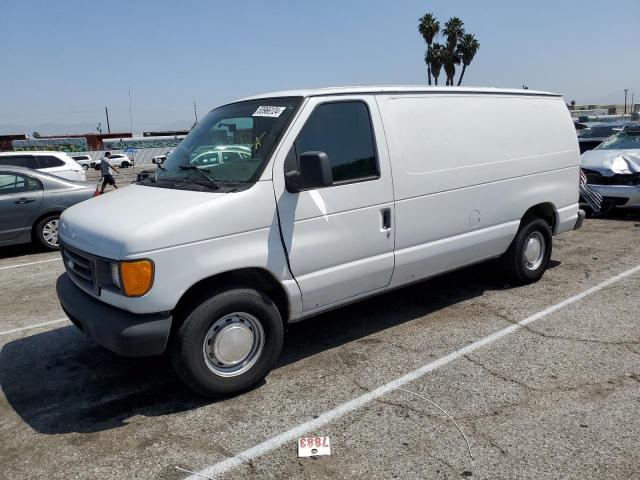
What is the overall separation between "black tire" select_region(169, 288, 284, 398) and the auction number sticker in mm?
736

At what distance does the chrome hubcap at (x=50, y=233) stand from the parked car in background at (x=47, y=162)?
3188 mm

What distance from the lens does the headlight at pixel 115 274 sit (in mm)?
3254

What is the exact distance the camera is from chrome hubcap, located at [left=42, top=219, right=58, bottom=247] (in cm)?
885

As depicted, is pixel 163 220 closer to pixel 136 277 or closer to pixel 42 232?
pixel 136 277

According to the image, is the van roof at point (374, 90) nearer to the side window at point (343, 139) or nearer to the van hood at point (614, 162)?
the side window at point (343, 139)

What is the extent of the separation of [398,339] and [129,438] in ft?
7.68

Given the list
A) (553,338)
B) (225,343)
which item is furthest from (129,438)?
(553,338)

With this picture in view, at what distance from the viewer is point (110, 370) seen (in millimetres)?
4207

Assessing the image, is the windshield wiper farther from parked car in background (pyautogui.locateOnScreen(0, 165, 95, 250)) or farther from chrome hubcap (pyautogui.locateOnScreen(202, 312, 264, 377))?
parked car in background (pyautogui.locateOnScreen(0, 165, 95, 250))

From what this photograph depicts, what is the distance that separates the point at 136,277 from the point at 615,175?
9.21 metres

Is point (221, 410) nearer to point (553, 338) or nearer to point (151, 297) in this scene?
point (151, 297)

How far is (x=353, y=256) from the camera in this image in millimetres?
4125

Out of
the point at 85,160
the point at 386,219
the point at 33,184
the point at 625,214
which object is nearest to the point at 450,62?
the point at 85,160

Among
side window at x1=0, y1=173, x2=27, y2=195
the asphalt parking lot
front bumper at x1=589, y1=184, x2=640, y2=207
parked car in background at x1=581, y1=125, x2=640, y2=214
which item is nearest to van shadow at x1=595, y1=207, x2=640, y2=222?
front bumper at x1=589, y1=184, x2=640, y2=207
